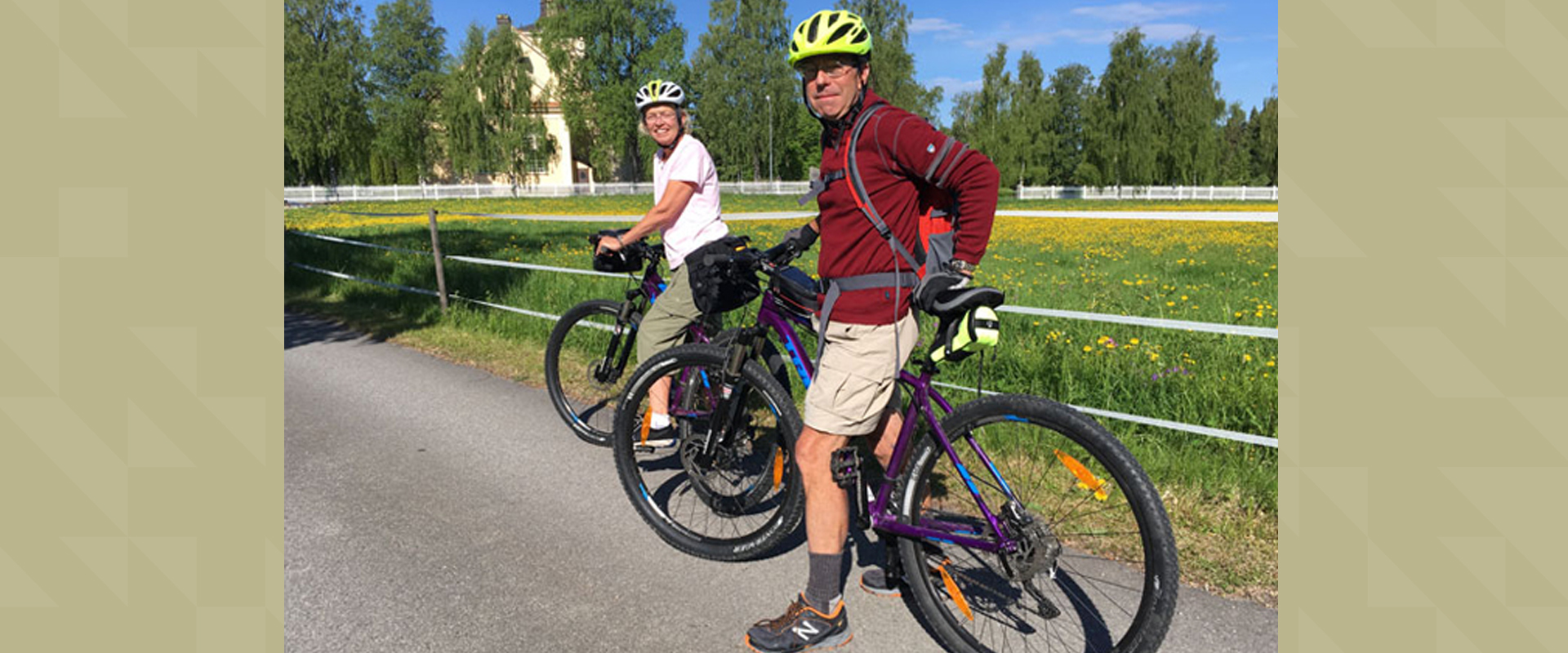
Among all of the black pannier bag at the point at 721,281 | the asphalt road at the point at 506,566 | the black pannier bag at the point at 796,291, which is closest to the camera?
the asphalt road at the point at 506,566

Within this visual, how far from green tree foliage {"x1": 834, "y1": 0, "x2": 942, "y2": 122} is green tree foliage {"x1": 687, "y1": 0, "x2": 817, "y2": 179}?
21.9 feet

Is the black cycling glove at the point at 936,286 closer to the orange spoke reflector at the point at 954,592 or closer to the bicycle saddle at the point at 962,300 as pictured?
the bicycle saddle at the point at 962,300

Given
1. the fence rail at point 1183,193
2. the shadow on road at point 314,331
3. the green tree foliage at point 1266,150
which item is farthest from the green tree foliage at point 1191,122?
the shadow on road at point 314,331

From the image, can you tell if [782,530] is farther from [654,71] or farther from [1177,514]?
[654,71]

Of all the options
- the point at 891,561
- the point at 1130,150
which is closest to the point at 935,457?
the point at 891,561

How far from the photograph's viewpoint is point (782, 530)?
310 cm

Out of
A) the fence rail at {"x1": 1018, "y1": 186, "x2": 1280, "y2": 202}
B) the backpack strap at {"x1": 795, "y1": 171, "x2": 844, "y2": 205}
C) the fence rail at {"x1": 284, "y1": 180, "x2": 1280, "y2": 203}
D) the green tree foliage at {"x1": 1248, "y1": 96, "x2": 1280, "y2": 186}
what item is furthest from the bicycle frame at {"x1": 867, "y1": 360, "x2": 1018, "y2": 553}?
the green tree foliage at {"x1": 1248, "y1": 96, "x2": 1280, "y2": 186}

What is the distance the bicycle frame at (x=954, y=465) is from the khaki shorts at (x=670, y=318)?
1.63 m

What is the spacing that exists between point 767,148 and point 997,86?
718 inches

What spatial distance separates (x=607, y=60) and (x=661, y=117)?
6130 centimetres

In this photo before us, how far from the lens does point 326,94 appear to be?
50875mm

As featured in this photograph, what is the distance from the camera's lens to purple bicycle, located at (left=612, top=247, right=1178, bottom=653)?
230cm

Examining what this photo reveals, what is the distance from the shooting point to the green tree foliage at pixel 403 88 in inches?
2318

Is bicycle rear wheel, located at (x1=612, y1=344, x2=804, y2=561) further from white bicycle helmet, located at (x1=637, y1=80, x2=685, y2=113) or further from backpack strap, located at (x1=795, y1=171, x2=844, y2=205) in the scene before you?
white bicycle helmet, located at (x1=637, y1=80, x2=685, y2=113)
